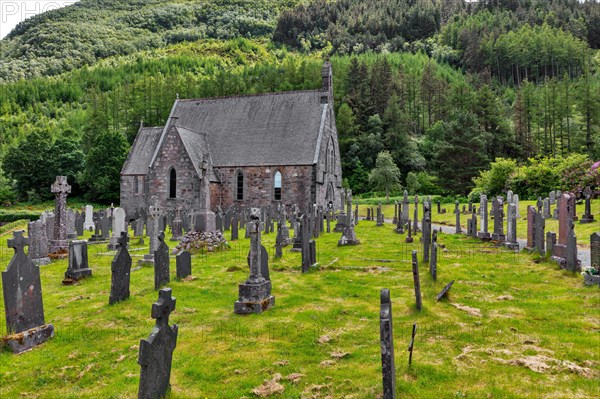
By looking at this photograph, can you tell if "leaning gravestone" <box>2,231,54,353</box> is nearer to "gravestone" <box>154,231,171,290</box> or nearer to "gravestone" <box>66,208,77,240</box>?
"gravestone" <box>154,231,171,290</box>

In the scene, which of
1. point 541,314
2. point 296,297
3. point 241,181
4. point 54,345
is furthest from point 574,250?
point 241,181

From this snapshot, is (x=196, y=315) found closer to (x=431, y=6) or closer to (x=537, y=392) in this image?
(x=537, y=392)

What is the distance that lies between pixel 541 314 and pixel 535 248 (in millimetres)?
6420

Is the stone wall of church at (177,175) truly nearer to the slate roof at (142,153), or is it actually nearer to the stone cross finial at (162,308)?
the slate roof at (142,153)

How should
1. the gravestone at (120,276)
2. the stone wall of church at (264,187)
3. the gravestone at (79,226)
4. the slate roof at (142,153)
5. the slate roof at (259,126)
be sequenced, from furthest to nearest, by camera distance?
1. the slate roof at (142,153)
2. the slate roof at (259,126)
3. the stone wall of church at (264,187)
4. the gravestone at (79,226)
5. the gravestone at (120,276)

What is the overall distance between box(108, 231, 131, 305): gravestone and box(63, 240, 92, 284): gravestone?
2508mm

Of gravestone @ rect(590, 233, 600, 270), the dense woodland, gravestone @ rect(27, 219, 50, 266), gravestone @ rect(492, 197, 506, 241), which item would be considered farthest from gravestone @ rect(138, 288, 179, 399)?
the dense woodland

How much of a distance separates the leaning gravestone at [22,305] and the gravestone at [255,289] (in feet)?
10.9

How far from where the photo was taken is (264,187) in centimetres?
3372

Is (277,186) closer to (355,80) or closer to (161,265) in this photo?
(161,265)

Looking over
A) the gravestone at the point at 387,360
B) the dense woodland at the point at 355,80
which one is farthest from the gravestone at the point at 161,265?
the dense woodland at the point at 355,80

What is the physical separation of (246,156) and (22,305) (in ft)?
91.9

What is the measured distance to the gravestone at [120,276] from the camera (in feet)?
30.0

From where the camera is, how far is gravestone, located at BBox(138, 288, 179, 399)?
4.80 meters
